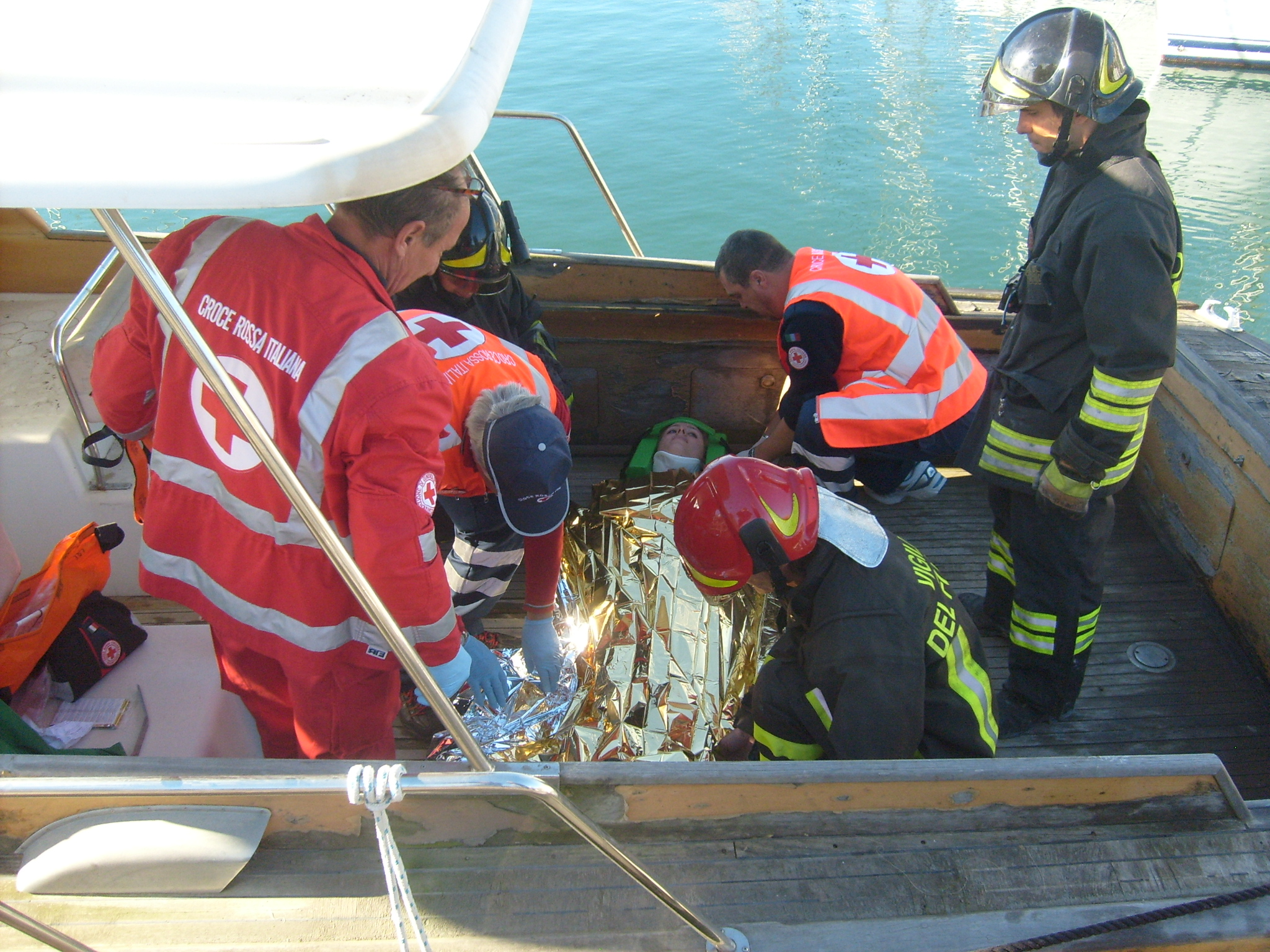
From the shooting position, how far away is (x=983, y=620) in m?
3.17

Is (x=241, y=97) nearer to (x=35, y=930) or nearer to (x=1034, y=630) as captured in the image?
(x=35, y=930)

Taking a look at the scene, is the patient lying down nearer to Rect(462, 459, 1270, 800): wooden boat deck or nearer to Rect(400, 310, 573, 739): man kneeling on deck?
Rect(462, 459, 1270, 800): wooden boat deck

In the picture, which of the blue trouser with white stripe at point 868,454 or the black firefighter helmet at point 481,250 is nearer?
the black firefighter helmet at point 481,250

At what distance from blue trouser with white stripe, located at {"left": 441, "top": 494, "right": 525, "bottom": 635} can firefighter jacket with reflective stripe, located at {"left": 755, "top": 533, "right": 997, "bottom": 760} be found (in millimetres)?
930

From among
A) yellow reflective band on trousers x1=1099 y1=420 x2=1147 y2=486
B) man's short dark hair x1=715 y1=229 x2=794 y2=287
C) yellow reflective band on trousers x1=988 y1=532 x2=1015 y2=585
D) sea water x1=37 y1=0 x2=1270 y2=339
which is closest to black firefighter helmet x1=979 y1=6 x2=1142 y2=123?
yellow reflective band on trousers x1=1099 y1=420 x2=1147 y2=486

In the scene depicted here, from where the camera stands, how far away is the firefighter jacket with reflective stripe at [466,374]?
2.05 m

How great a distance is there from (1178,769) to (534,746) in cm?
159

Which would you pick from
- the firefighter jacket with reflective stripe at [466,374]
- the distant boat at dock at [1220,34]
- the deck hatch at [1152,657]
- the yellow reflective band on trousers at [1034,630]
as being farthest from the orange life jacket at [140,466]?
the distant boat at dock at [1220,34]

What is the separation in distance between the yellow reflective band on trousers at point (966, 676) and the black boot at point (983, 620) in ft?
3.56

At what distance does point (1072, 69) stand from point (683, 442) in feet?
6.66

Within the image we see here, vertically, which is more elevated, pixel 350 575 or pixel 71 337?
pixel 350 575

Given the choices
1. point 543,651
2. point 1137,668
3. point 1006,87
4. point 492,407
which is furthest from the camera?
point 1137,668

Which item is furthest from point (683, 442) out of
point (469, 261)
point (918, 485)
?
point (469, 261)

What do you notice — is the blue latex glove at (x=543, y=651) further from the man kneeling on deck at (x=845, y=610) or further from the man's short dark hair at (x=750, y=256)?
the man's short dark hair at (x=750, y=256)
